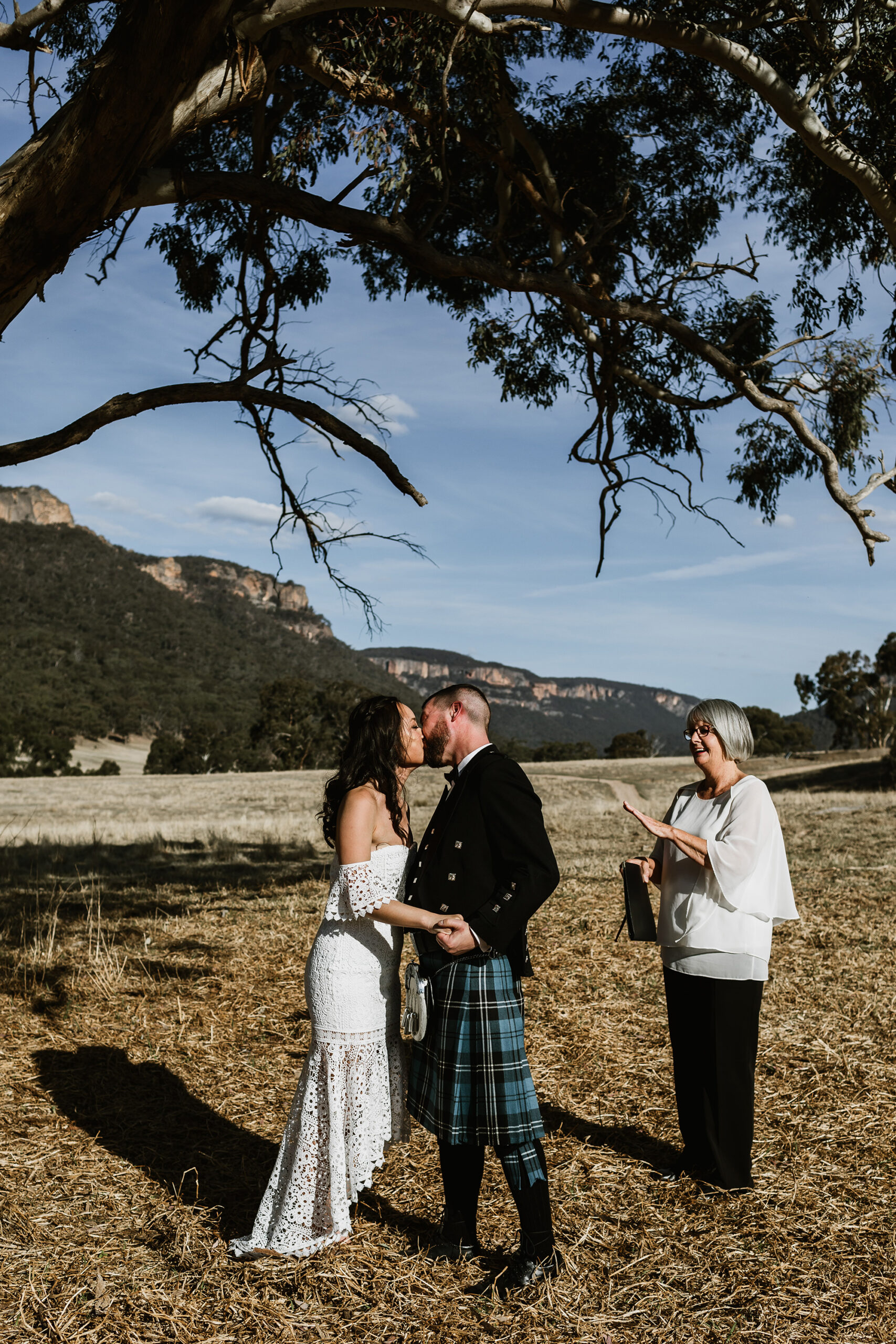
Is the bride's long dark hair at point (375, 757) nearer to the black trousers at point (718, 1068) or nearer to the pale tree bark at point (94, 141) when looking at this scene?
the black trousers at point (718, 1068)

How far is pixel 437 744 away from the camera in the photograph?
339 cm

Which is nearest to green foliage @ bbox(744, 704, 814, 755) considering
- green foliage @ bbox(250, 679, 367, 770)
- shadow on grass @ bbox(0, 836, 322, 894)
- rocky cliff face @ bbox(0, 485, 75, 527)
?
green foliage @ bbox(250, 679, 367, 770)

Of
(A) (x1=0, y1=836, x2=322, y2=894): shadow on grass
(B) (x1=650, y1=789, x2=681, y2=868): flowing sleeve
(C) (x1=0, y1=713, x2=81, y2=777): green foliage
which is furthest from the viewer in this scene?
(C) (x1=0, y1=713, x2=81, y2=777): green foliage

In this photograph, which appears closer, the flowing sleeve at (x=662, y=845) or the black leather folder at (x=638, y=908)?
the black leather folder at (x=638, y=908)

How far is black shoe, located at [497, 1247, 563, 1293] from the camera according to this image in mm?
3232

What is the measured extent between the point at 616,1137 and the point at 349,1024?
188 centimetres

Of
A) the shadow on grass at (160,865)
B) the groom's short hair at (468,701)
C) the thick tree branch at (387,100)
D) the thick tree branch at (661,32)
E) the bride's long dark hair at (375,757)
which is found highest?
the thick tree branch at (387,100)

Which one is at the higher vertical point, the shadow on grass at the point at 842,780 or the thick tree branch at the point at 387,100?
the thick tree branch at the point at 387,100

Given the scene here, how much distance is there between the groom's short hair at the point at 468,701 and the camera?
3.37 meters

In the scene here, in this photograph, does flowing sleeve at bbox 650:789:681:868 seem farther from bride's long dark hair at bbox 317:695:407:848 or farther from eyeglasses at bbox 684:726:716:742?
bride's long dark hair at bbox 317:695:407:848

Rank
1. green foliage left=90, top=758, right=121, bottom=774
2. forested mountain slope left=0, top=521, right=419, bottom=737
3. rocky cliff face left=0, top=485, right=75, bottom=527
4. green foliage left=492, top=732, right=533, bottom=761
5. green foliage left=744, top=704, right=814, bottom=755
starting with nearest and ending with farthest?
green foliage left=492, top=732, right=533, bottom=761 < green foliage left=90, top=758, right=121, bottom=774 < green foliage left=744, top=704, right=814, bottom=755 < forested mountain slope left=0, top=521, right=419, bottom=737 < rocky cliff face left=0, top=485, right=75, bottom=527

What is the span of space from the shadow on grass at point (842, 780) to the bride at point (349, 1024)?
88.0 feet

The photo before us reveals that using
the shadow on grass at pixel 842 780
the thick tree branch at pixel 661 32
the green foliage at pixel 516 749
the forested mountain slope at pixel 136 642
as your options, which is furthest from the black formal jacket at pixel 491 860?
the forested mountain slope at pixel 136 642

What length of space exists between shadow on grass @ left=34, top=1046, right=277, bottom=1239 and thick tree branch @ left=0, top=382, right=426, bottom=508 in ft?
11.2
